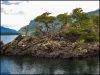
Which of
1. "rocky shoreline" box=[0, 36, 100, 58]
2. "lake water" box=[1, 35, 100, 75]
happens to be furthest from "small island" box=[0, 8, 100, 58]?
"lake water" box=[1, 35, 100, 75]

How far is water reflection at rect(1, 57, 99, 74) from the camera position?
66619 mm

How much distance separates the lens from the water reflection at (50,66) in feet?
219

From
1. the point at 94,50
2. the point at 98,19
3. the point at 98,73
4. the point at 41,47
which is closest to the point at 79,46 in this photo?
the point at 94,50

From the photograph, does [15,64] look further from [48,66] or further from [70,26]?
[70,26]

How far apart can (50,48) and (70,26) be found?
11464 millimetres

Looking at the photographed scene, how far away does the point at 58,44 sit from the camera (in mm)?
91062

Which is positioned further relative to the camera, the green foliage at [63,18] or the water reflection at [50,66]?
the green foliage at [63,18]

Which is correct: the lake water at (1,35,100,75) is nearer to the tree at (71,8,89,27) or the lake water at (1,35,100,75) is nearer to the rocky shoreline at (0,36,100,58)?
the rocky shoreline at (0,36,100,58)

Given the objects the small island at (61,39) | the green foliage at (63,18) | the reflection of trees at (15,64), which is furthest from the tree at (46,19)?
the reflection of trees at (15,64)

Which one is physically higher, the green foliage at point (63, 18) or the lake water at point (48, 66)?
the green foliage at point (63, 18)

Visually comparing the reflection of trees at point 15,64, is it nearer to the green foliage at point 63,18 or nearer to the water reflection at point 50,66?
the water reflection at point 50,66

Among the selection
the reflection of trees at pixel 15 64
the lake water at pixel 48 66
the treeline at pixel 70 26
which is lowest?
the reflection of trees at pixel 15 64

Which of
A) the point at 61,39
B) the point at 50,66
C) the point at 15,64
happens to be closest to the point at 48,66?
the point at 50,66

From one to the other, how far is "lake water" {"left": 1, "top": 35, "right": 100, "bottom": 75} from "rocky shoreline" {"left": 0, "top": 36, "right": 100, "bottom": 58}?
3.89 m
